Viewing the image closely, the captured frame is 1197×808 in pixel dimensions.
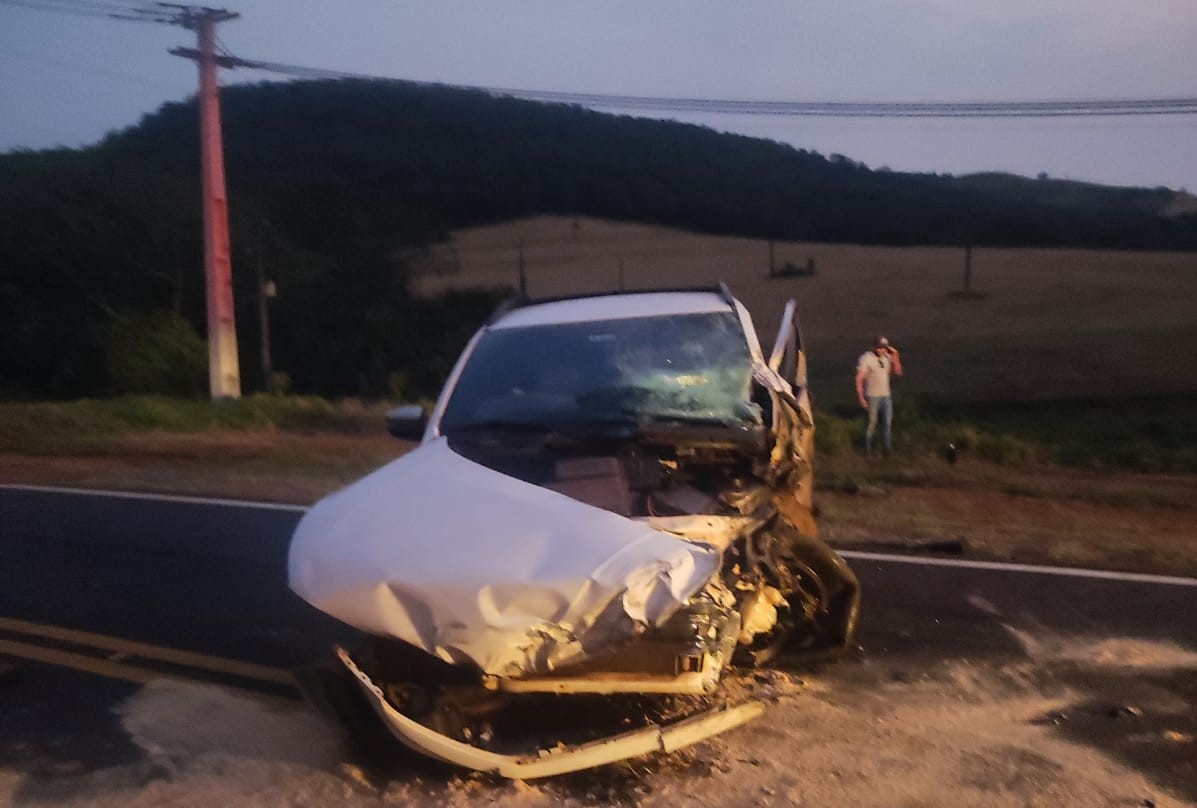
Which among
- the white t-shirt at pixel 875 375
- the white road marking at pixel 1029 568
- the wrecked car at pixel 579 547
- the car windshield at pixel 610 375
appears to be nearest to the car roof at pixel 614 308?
the car windshield at pixel 610 375

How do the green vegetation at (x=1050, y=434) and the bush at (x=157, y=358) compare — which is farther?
the bush at (x=157, y=358)

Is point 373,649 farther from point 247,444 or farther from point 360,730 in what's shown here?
point 247,444

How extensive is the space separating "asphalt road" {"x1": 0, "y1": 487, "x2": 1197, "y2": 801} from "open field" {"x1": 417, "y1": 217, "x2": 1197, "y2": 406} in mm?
17113

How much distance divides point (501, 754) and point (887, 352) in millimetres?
12070

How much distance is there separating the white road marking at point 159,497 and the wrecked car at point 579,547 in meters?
5.25

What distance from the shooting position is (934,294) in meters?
35.0

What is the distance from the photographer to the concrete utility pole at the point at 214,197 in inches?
891

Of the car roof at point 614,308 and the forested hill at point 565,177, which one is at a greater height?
the forested hill at point 565,177

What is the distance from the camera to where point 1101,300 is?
110 ft

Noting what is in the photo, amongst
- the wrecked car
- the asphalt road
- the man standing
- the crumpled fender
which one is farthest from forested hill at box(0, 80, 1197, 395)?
the crumpled fender

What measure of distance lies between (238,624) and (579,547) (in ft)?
10.6

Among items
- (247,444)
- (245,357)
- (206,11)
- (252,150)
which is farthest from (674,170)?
(247,444)

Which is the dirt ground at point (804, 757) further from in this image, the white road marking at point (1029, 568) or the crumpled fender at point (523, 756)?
the white road marking at point (1029, 568)

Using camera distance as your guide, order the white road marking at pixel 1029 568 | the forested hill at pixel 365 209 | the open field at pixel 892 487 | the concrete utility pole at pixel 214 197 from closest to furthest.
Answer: the white road marking at pixel 1029 568, the open field at pixel 892 487, the concrete utility pole at pixel 214 197, the forested hill at pixel 365 209
